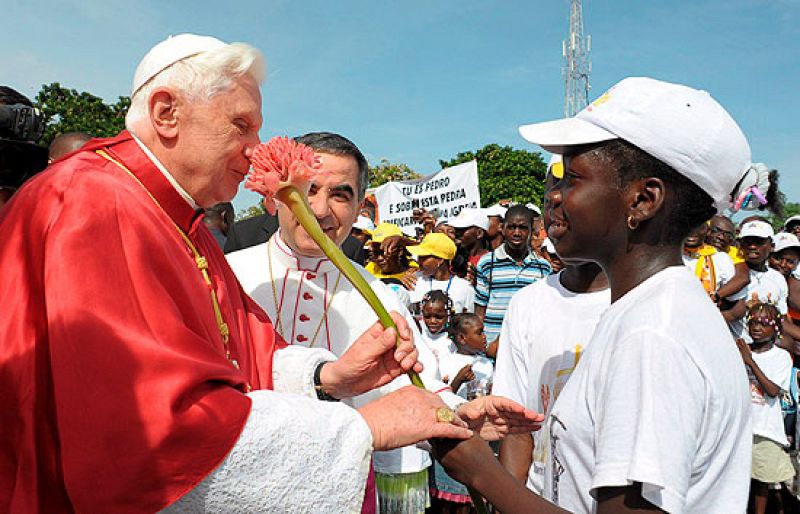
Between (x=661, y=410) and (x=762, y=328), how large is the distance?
647cm

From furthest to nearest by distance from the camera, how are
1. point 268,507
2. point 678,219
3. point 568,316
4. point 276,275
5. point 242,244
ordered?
point 242,244 → point 276,275 → point 568,316 → point 678,219 → point 268,507

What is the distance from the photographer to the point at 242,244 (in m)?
6.47

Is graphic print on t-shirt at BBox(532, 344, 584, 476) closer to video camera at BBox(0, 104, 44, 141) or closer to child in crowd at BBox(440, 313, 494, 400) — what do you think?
video camera at BBox(0, 104, 44, 141)

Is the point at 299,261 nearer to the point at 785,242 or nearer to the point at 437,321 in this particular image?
the point at 437,321

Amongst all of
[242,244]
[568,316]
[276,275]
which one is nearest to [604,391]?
[568,316]

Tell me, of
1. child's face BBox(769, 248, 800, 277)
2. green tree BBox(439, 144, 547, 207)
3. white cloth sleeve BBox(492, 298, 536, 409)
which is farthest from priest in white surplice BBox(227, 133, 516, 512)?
green tree BBox(439, 144, 547, 207)

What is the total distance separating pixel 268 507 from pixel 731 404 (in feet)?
4.18

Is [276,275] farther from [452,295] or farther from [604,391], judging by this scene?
[452,295]

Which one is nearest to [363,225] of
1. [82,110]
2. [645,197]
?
[645,197]

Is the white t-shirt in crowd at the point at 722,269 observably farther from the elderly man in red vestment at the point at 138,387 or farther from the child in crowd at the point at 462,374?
the elderly man in red vestment at the point at 138,387

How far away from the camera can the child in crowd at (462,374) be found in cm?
625

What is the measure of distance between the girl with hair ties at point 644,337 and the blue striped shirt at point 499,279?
4.93 m

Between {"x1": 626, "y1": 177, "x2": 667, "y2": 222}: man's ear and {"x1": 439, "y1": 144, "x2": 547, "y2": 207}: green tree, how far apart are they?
42268mm

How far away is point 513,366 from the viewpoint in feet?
10.8
